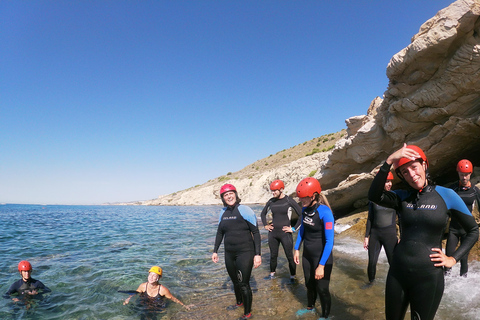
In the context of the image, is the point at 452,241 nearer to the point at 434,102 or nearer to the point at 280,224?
the point at 280,224

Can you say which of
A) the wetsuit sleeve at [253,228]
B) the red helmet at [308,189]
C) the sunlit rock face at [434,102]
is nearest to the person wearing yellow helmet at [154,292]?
the wetsuit sleeve at [253,228]

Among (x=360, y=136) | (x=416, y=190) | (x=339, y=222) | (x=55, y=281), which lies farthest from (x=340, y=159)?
(x=55, y=281)

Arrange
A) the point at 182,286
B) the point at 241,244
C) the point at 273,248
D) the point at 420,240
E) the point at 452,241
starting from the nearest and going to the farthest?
the point at 420,240
the point at 241,244
the point at 452,241
the point at 182,286
the point at 273,248

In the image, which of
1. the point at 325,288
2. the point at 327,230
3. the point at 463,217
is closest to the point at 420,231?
the point at 463,217

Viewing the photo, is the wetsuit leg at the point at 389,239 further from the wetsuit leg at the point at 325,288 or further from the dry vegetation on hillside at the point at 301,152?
the dry vegetation on hillside at the point at 301,152

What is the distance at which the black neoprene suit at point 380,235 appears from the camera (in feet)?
20.5

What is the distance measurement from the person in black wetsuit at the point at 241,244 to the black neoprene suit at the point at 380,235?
113 inches

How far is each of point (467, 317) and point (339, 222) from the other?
921 cm

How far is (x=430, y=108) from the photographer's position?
9.55 m

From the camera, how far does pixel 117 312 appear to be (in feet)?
18.8

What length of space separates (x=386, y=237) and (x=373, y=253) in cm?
47

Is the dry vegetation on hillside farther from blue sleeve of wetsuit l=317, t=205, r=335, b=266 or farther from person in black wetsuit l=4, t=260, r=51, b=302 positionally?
person in black wetsuit l=4, t=260, r=51, b=302

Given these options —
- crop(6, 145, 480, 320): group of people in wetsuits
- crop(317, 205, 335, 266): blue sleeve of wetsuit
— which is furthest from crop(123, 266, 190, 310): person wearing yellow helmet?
crop(317, 205, 335, 266): blue sleeve of wetsuit

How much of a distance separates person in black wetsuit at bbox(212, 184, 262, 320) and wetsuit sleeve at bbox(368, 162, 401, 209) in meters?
2.71
